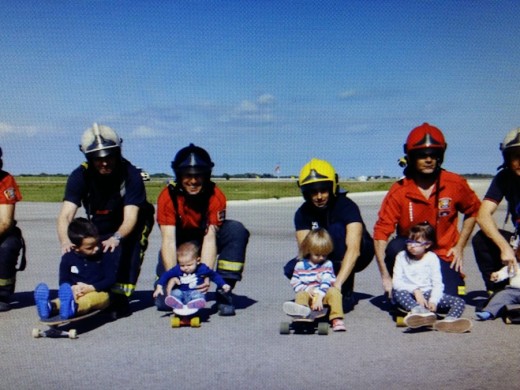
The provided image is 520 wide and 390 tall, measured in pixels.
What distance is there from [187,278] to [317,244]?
117cm

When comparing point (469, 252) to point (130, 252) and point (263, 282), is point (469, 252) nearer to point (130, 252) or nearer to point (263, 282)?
point (263, 282)

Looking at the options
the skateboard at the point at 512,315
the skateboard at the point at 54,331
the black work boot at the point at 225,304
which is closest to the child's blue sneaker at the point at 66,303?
the skateboard at the point at 54,331

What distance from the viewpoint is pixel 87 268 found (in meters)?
5.86

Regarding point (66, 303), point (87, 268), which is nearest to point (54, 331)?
point (66, 303)

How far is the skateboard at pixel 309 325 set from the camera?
5465mm

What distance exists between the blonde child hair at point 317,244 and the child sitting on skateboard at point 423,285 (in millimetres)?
647

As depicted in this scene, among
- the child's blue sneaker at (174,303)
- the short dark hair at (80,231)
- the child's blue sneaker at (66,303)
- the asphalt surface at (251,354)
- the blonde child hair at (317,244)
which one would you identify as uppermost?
the short dark hair at (80,231)

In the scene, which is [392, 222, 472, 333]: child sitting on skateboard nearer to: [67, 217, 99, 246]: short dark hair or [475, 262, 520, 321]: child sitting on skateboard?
[475, 262, 520, 321]: child sitting on skateboard

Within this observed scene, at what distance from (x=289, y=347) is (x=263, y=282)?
3.28 m

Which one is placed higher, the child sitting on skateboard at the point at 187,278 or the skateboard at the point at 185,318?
the child sitting on skateboard at the point at 187,278

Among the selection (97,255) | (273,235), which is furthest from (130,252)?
(273,235)

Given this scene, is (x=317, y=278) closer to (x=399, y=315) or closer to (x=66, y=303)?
(x=399, y=315)

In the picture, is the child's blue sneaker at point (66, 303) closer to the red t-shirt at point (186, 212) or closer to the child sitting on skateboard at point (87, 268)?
the child sitting on skateboard at point (87, 268)

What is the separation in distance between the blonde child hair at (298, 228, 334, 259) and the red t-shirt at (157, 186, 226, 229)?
95cm
